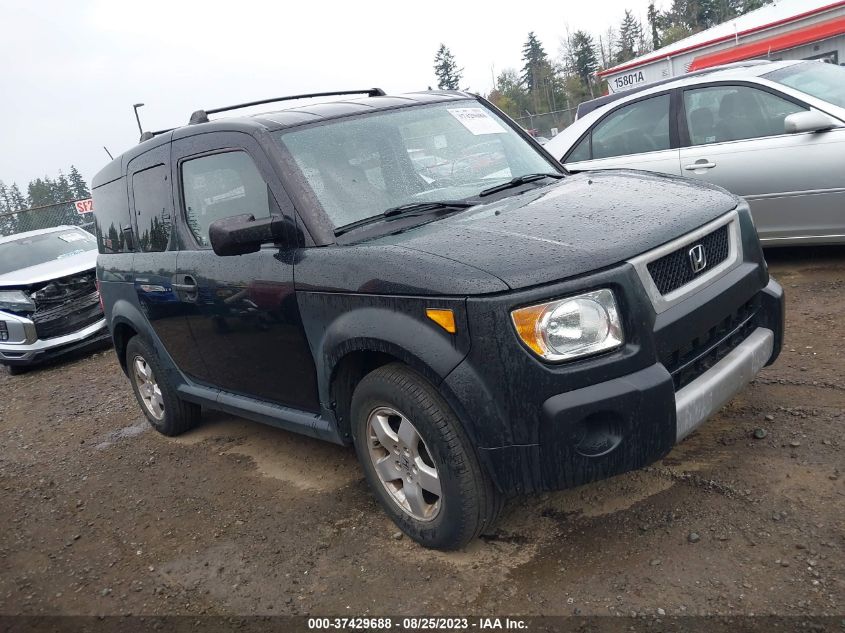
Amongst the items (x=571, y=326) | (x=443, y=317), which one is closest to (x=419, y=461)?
(x=443, y=317)

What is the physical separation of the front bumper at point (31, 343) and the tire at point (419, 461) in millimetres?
6561

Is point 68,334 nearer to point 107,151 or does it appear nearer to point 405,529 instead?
point 107,151

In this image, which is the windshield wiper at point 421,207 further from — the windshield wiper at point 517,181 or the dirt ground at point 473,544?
the dirt ground at point 473,544

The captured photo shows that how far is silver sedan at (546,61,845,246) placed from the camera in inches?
217

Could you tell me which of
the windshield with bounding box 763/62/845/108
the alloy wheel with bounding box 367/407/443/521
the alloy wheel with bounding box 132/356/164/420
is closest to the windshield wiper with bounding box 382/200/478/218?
the alloy wheel with bounding box 367/407/443/521

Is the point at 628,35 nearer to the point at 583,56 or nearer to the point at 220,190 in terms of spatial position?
the point at 583,56

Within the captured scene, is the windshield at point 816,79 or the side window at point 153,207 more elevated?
the side window at point 153,207

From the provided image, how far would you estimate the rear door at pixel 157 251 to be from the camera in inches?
167

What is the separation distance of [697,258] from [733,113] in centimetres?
370

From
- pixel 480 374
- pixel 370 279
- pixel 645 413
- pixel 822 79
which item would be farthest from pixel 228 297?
pixel 822 79

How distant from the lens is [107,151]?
6.11m

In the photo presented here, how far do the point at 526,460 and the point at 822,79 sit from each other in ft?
16.6

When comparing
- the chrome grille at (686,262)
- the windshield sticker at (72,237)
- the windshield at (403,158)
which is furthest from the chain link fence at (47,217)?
the chrome grille at (686,262)

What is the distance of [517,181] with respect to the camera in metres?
3.75
